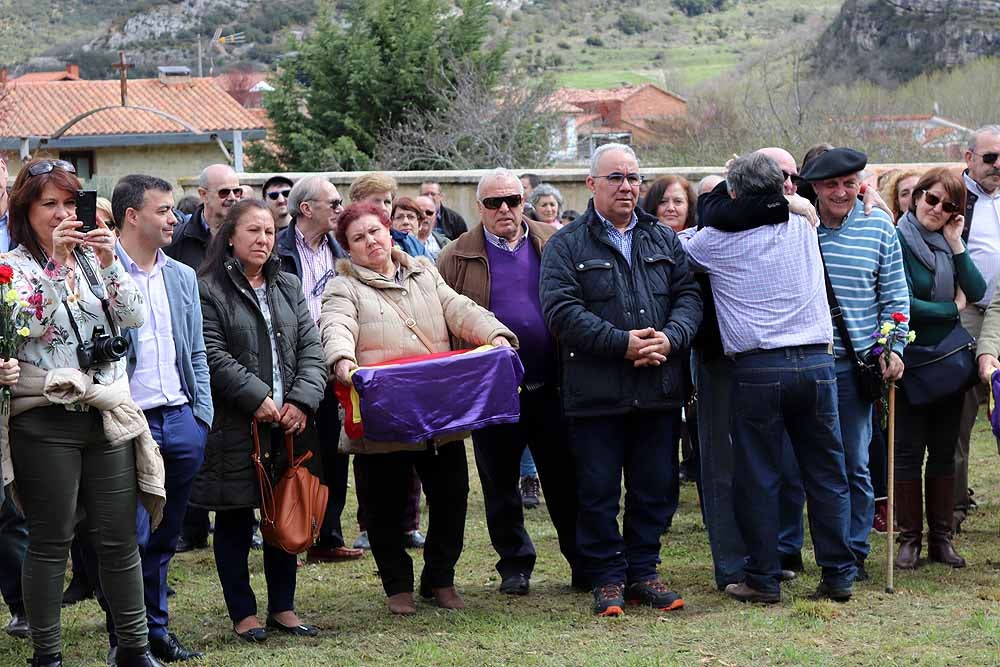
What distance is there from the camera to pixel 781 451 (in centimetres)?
609

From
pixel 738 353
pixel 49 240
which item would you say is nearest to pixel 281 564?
pixel 49 240

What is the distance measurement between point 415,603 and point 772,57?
7105cm

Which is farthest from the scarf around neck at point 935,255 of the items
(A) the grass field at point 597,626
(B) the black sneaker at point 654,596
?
(B) the black sneaker at point 654,596

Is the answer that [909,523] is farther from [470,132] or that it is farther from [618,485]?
[470,132]

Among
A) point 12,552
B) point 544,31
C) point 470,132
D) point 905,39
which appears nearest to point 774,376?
point 12,552

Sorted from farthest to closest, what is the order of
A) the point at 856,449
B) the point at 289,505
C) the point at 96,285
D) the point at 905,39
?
the point at 905,39 → the point at 856,449 → the point at 289,505 → the point at 96,285

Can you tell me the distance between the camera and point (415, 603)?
6.32 metres

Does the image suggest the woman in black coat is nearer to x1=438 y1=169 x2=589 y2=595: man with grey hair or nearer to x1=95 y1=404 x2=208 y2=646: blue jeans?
x1=95 y1=404 x2=208 y2=646: blue jeans

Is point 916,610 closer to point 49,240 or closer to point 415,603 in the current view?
point 415,603

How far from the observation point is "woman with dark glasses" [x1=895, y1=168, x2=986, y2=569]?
6.82 metres

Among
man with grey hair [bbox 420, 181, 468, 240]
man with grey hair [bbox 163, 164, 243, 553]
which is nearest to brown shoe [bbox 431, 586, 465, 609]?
man with grey hair [bbox 163, 164, 243, 553]

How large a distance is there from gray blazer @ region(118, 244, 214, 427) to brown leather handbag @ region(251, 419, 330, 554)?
0.31 m

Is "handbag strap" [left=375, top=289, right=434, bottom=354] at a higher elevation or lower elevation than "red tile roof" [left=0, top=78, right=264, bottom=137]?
lower

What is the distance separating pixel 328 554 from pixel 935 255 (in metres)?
3.80
